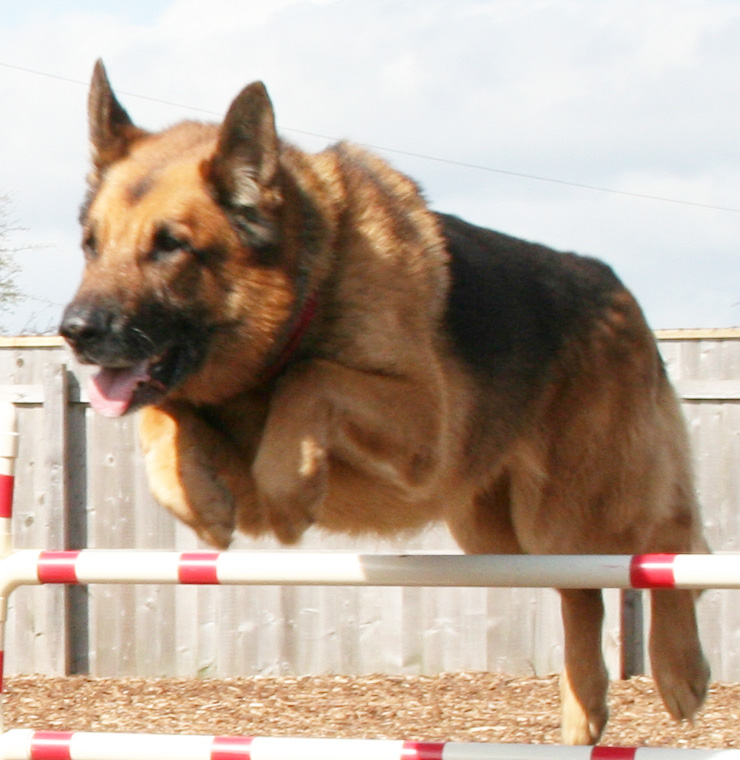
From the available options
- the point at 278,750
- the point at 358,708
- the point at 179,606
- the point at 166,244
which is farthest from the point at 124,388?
the point at 179,606

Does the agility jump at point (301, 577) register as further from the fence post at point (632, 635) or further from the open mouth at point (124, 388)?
the fence post at point (632, 635)

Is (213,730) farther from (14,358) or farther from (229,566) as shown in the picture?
(229,566)

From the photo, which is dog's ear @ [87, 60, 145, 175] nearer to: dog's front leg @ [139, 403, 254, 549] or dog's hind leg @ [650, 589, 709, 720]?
dog's front leg @ [139, 403, 254, 549]

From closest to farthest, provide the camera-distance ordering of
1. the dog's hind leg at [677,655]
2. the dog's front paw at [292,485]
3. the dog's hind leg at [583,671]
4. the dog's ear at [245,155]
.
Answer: the dog's front paw at [292,485] → the dog's ear at [245,155] → the dog's hind leg at [677,655] → the dog's hind leg at [583,671]

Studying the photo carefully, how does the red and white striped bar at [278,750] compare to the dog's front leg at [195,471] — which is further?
the dog's front leg at [195,471]

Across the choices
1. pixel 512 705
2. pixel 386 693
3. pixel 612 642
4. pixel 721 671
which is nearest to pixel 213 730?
pixel 386 693

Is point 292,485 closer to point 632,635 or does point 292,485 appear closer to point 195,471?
point 195,471

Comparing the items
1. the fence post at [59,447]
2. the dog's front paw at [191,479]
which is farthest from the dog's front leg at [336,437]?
the fence post at [59,447]

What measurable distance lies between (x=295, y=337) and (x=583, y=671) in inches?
80.4

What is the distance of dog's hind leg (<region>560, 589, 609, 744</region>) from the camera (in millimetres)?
4633

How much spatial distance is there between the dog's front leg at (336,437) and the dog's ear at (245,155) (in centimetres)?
48

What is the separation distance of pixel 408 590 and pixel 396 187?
12.1 ft

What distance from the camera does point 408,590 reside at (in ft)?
23.5

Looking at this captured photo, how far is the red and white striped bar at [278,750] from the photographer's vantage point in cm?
298
